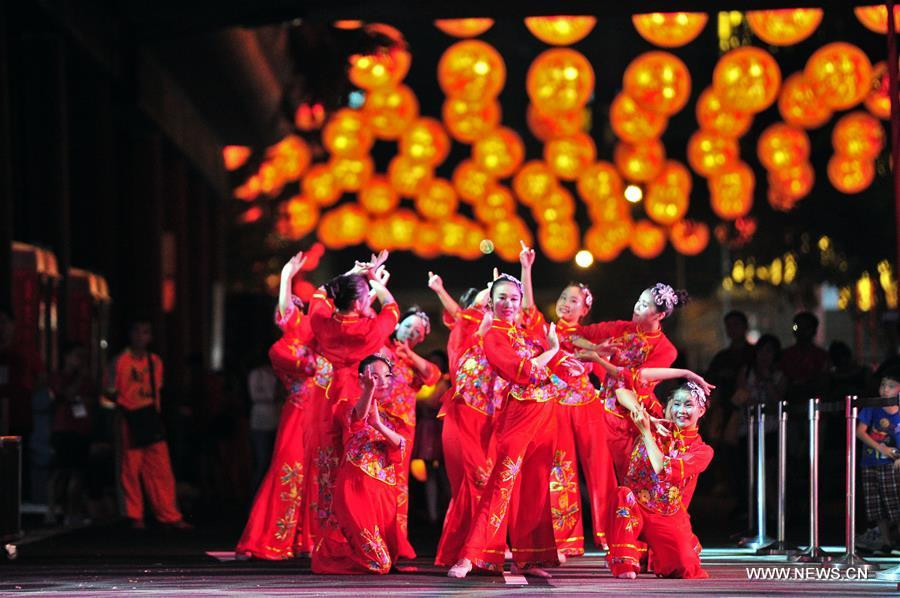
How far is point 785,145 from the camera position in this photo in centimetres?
1873

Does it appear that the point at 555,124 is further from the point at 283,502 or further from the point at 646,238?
the point at 283,502

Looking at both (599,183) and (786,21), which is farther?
(599,183)

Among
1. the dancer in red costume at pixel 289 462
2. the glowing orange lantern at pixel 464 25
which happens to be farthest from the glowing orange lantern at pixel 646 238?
the dancer in red costume at pixel 289 462

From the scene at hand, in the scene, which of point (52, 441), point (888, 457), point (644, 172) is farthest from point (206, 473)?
point (888, 457)

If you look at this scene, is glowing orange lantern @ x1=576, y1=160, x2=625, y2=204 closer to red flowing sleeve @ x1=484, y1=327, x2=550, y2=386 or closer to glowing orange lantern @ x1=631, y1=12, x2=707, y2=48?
glowing orange lantern @ x1=631, y1=12, x2=707, y2=48

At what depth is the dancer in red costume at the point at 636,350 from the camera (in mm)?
10273

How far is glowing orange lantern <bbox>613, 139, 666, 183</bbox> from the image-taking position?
20781 millimetres

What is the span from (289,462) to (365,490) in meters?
1.31

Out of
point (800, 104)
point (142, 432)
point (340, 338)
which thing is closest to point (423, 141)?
point (800, 104)

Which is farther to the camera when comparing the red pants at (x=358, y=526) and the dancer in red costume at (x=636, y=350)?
the dancer in red costume at (x=636, y=350)

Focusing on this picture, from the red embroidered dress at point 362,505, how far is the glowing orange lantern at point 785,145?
9787mm

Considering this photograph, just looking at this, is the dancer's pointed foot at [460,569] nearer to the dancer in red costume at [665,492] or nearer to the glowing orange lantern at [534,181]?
the dancer in red costume at [665,492]

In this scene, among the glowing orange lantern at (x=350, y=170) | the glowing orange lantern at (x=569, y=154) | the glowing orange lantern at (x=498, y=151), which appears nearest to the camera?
the glowing orange lantern at (x=569, y=154)

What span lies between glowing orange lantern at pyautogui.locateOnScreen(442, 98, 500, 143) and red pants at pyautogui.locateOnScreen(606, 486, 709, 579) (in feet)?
33.4
